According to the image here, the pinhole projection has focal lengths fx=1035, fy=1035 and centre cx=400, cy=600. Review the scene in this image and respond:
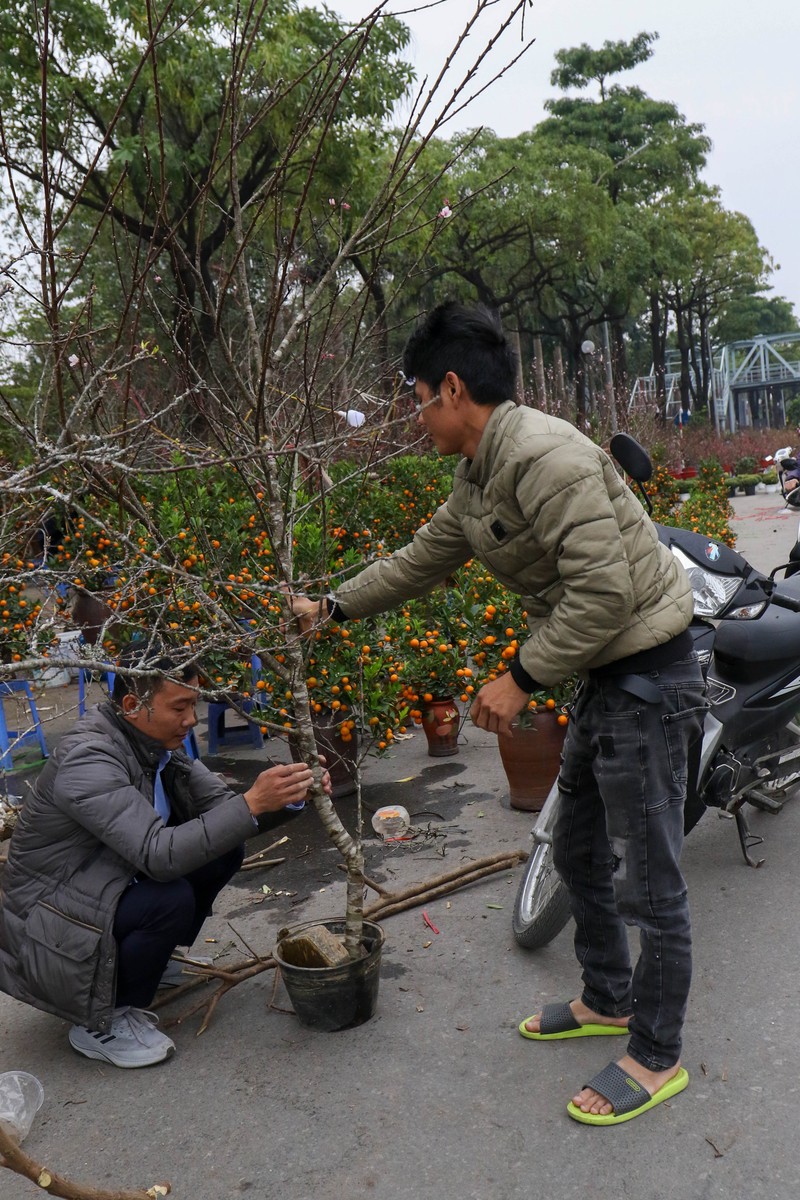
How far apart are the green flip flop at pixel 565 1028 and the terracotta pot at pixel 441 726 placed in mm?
2903

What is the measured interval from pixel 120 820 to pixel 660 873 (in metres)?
1.52

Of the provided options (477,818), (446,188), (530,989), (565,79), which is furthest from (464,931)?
(565,79)

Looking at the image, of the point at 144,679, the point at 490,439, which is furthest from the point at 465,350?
the point at 144,679

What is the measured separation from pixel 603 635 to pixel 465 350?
2.60ft

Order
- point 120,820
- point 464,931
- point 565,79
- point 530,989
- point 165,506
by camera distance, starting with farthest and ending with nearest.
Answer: point 565,79, point 165,506, point 464,931, point 530,989, point 120,820

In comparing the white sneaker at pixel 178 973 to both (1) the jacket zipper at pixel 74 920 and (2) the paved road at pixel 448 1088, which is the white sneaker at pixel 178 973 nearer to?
(2) the paved road at pixel 448 1088

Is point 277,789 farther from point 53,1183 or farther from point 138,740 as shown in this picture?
point 53,1183

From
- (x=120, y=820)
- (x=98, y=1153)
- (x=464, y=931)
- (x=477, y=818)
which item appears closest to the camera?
(x=98, y=1153)

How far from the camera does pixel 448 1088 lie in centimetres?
289

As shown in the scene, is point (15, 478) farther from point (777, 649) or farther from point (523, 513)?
point (777, 649)

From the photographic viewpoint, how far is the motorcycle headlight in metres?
3.90

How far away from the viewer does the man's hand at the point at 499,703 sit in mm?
2527

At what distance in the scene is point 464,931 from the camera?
12.6 feet

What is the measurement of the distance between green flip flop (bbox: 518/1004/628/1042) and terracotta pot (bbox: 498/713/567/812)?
1804mm
